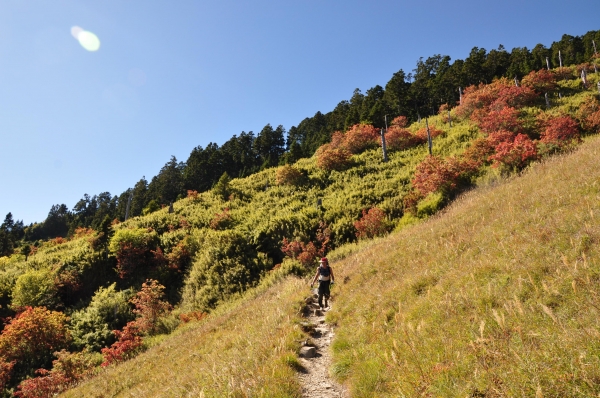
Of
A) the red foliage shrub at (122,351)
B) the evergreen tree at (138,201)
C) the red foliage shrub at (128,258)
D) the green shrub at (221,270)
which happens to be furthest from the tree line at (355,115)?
the red foliage shrub at (122,351)

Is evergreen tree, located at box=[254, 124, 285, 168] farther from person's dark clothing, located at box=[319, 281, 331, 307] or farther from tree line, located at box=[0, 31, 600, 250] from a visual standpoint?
person's dark clothing, located at box=[319, 281, 331, 307]

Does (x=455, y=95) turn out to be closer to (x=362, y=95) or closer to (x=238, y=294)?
(x=362, y=95)

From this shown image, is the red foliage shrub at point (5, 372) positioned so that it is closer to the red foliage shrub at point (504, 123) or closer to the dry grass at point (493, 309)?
the dry grass at point (493, 309)

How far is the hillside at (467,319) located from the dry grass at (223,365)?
44 millimetres

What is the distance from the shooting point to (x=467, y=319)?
451 cm

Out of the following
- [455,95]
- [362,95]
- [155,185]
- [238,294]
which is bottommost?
[238,294]

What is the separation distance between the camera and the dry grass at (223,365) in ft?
15.8

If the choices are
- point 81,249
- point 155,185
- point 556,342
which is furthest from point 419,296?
point 155,185

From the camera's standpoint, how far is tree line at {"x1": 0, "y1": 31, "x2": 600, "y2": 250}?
182ft

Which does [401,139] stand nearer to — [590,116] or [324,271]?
[590,116]

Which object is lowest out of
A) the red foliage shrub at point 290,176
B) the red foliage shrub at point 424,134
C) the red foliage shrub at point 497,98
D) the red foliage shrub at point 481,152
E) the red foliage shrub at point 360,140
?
the red foliage shrub at point 481,152

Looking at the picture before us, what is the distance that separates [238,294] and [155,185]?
198 feet

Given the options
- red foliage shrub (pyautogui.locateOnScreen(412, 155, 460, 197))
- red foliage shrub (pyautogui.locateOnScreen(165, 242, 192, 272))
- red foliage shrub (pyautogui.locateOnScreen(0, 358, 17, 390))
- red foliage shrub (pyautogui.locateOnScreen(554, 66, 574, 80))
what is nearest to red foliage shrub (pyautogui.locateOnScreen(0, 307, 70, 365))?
red foliage shrub (pyautogui.locateOnScreen(0, 358, 17, 390))

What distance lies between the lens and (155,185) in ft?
232
